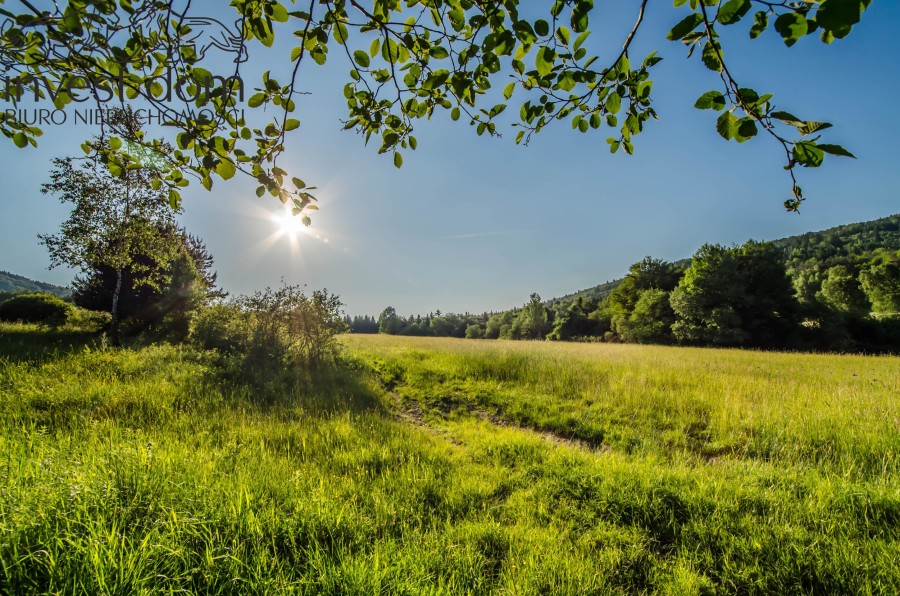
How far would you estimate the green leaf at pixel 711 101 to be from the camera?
4.28 feet

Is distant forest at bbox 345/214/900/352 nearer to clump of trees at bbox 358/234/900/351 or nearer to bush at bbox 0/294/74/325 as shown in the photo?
clump of trees at bbox 358/234/900/351

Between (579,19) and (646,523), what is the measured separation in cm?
423

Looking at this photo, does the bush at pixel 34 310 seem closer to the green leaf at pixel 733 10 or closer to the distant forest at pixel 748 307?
the distant forest at pixel 748 307

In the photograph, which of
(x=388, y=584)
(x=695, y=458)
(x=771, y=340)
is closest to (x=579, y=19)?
(x=388, y=584)

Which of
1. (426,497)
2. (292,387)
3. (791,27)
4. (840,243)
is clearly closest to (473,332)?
(292,387)

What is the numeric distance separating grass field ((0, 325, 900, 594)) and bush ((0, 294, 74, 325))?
16091 mm

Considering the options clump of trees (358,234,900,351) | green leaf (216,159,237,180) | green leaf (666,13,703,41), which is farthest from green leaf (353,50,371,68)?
clump of trees (358,234,900,351)

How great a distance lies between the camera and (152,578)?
175cm

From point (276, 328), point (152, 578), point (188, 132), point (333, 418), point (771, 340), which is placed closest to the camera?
point (188, 132)

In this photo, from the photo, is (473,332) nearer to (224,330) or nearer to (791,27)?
(224,330)

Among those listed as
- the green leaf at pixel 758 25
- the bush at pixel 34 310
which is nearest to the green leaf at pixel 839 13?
the green leaf at pixel 758 25

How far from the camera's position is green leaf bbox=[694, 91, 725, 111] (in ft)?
4.28

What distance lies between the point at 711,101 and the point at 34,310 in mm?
29205

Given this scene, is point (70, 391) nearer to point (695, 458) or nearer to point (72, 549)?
point (72, 549)
